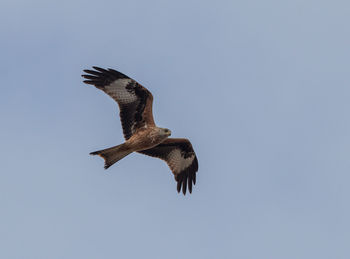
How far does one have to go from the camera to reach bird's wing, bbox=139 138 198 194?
18328 millimetres

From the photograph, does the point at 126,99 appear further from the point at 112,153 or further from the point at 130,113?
the point at 112,153

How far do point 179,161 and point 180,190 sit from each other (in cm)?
87

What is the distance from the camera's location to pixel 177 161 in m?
18.5

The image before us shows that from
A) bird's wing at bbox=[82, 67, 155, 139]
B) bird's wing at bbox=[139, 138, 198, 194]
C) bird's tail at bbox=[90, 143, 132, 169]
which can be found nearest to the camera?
bird's tail at bbox=[90, 143, 132, 169]

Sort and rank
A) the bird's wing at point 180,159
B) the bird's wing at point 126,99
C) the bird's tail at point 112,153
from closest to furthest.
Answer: the bird's tail at point 112,153 < the bird's wing at point 126,99 < the bird's wing at point 180,159

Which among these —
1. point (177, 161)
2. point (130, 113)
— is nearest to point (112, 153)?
point (130, 113)

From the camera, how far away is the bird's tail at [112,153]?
53.0 feet

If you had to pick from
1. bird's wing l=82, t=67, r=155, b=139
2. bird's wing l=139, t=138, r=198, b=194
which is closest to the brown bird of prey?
bird's wing l=82, t=67, r=155, b=139

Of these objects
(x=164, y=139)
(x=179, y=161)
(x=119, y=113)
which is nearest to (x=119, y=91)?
(x=119, y=113)

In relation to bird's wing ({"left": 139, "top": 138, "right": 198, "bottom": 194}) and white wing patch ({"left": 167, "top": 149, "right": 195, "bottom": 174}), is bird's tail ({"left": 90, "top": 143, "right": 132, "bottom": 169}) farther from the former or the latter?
white wing patch ({"left": 167, "top": 149, "right": 195, "bottom": 174})

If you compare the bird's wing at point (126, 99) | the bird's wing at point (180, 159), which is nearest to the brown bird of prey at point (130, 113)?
the bird's wing at point (126, 99)

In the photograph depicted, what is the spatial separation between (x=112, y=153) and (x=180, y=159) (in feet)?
9.44

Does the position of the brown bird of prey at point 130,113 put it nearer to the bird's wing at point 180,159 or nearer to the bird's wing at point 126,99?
the bird's wing at point 126,99

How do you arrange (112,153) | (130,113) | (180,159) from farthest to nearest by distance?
(180,159) → (130,113) → (112,153)
